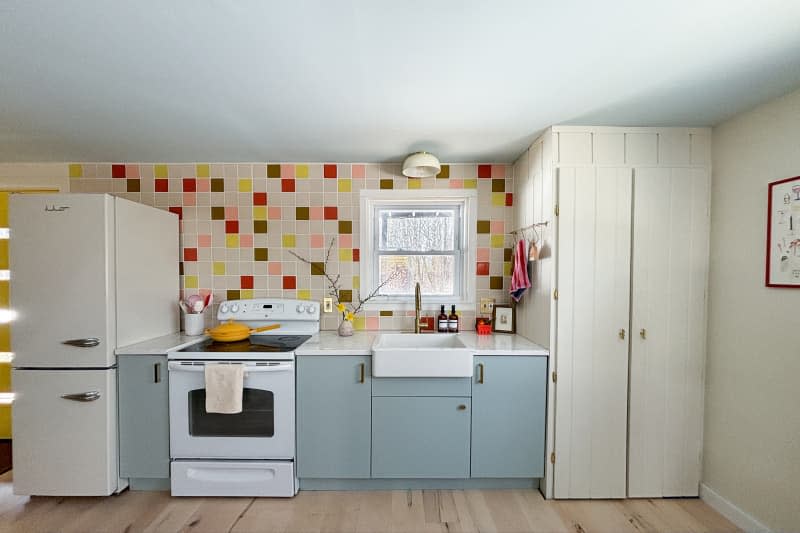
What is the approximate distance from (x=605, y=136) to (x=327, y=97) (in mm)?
1634

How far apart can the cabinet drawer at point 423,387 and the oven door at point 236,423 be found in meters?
0.56

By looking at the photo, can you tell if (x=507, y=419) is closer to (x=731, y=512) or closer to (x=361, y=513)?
(x=361, y=513)

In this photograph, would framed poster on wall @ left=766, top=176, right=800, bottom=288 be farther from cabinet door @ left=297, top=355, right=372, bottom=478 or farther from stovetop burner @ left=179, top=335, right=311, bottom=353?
stovetop burner @ left=179, top=335, right=311, bottom=353

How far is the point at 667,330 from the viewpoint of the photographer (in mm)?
1984

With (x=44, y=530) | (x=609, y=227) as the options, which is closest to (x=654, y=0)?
(x=609, y=227)

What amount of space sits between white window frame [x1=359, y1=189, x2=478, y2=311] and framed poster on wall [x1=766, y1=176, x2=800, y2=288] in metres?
1.59

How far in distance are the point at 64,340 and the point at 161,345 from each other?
0.46m

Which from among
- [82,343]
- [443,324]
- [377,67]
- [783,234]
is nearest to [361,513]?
[443,324]

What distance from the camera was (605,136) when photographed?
1988 millimetres

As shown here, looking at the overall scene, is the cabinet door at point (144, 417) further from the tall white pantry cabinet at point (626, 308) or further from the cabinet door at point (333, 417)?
Answer: the tall white pantry cabinet at point (626, 308)

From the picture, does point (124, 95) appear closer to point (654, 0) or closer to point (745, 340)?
point (654, 0)

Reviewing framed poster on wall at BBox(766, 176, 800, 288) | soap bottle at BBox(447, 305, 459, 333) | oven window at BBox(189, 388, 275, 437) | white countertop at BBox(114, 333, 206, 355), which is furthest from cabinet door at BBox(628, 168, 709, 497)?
white countertop at BBox(114, 333, 206, 355)

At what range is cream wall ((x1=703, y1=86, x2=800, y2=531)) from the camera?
5.18 ft

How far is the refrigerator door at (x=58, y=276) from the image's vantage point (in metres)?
1.88
